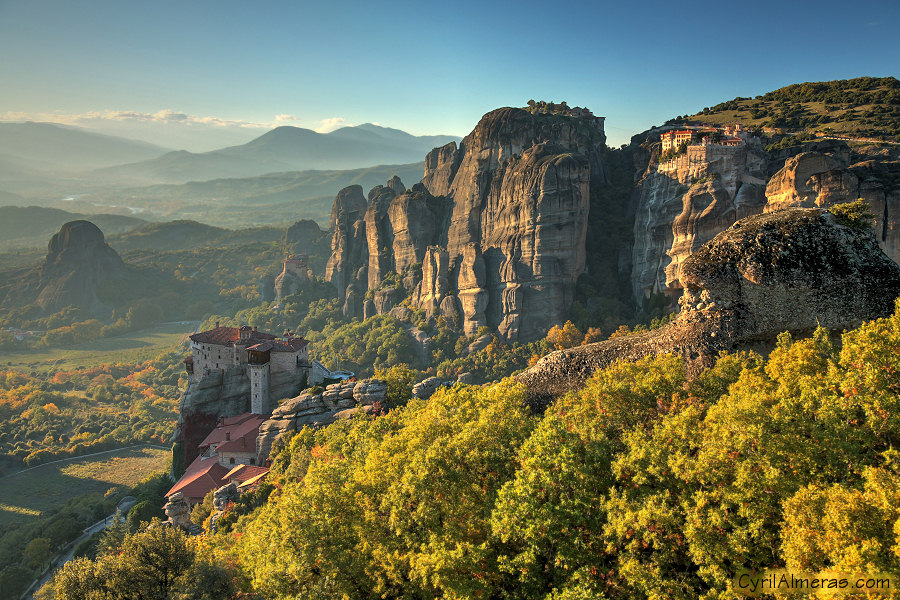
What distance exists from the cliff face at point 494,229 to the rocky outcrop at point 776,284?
1775 inches

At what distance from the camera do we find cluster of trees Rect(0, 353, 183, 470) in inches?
Answer: 2532

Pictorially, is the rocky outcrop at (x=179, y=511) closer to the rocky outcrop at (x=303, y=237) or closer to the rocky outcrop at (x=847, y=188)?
the rocky outcrop at (x=847, y=188)

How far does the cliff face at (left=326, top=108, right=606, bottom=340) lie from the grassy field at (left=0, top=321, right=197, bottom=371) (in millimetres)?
41608

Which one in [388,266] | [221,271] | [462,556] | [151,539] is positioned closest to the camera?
[462,556]

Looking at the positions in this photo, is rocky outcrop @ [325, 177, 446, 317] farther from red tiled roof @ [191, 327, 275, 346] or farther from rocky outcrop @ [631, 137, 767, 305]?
red tiled roof @ [191, 327, 275, 346]

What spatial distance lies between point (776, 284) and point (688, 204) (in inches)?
1577

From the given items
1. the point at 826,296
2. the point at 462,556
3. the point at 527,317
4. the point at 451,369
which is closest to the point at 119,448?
the point at 451,369

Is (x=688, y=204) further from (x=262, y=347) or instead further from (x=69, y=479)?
(x=69, y=479)

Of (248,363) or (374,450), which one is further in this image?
(248,363)

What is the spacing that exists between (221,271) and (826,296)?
154 metres

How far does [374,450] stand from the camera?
1798 cm

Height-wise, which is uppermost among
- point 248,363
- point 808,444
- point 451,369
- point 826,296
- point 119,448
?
point 826,296

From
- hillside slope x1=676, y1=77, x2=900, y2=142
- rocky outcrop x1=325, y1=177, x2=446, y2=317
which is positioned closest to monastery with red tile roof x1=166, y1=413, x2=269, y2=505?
rocky outcrop x1=325, y1=177, x2=446, y2=317

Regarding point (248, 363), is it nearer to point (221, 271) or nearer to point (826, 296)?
point (826, 296)
